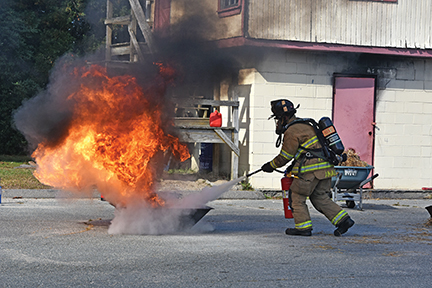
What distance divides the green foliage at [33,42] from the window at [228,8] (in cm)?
879

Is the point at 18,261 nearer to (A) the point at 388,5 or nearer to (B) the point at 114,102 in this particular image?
(B) the point at 114,102

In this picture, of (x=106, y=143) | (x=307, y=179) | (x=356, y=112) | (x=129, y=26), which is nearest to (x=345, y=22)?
(x=356, y=112)

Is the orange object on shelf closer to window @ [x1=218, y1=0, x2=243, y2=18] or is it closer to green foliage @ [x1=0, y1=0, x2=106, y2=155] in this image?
window @ [x1=218, y1=0, x2=243, y2=18]

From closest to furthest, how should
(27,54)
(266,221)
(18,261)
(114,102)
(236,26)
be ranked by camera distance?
(18,261), (114,102), (266,221), (236,26), (27,54)

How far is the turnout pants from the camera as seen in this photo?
7.71m

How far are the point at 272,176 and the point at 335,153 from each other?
20.8 feet

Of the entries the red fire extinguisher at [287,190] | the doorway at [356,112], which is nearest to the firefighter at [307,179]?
the red fire extinguisher at [287,190]

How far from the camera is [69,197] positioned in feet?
26.7

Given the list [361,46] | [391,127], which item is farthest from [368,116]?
→ [361,46]

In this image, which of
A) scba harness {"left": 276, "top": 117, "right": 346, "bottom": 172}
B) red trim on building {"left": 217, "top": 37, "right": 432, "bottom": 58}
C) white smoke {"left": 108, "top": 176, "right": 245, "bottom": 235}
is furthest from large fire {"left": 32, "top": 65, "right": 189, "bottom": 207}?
red trim on building {"left": 217, "top": 37, "right": 432, "bottom": 58}

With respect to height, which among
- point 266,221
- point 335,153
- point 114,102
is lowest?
point 266,221

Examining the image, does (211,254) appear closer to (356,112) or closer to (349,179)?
(349,179)

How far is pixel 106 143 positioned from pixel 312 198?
2877 mm

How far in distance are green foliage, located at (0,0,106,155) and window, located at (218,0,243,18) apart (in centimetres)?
879
